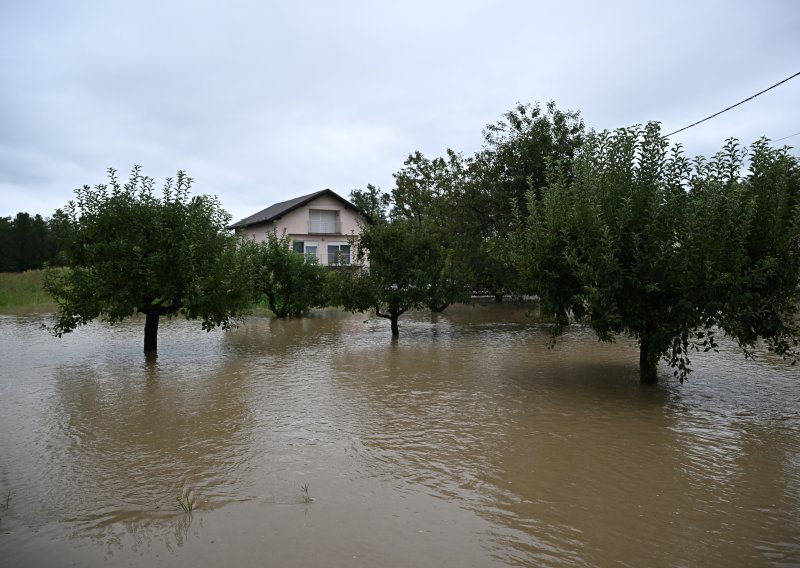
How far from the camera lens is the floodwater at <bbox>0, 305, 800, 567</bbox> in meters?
4.51

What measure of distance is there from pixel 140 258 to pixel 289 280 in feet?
41.7

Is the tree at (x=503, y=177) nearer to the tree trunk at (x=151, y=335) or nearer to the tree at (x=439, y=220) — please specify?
the tree at (x=439, y=220)

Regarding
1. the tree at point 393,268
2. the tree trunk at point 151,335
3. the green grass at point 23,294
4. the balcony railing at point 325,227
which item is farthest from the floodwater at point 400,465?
the balcony railing at point 325,227

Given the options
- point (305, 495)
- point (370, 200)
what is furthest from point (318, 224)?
point (305, 495)

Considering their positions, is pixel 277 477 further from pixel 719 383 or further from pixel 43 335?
pixel 43 335

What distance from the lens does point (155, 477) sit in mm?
5941

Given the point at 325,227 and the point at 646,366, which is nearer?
the point at 646,366

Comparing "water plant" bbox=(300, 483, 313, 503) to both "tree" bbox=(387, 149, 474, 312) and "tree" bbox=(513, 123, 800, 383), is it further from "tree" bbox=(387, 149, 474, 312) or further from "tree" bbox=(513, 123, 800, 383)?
"tree" bbox=(387, 149, 474, 312)

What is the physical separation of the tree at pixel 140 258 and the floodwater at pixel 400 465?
5.22ft

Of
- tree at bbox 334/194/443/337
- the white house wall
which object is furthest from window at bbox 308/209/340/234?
tree at bbox 334/194/443/337

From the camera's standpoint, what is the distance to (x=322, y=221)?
4619cm

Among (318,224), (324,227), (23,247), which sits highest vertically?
(318,224)

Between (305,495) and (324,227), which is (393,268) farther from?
(324,227)

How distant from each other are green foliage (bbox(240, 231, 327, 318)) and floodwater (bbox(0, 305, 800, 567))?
1243 centimetres
